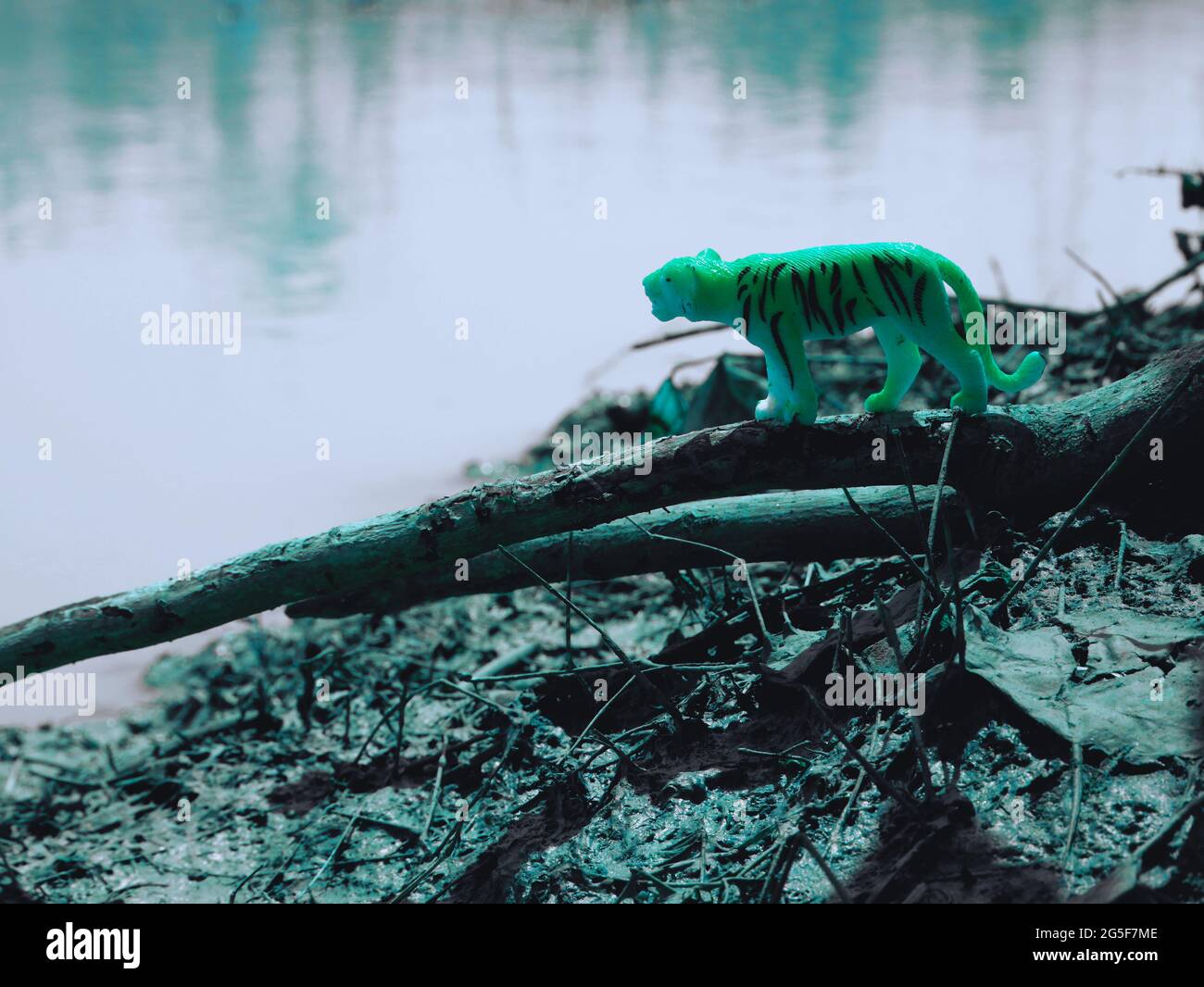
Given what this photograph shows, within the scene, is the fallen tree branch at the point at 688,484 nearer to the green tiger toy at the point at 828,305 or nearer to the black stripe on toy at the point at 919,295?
the green tiger toy at the point at 828,305

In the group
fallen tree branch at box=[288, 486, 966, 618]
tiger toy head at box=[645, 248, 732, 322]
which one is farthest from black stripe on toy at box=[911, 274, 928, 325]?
fallen tree branch at box=[288, 486, 966, 618]

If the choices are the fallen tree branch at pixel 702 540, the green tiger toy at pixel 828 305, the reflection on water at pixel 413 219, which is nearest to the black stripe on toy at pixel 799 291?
the green tiger toy at pixel 828 305

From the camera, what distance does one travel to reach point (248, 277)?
19.1 feet

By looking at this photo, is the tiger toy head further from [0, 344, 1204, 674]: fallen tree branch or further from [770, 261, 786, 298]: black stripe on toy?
[0, 344, 1204, 674]: fallen tree branch

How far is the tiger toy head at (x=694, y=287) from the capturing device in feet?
7.23

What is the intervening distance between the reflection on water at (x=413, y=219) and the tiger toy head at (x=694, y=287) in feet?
7.93

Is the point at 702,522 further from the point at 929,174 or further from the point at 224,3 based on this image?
the point at 224,3

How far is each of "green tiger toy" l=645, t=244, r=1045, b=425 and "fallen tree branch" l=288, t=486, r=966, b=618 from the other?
1.16 feet

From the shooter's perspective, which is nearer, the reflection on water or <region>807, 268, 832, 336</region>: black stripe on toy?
<region>807, 268, 832, 336</region>: black stripe on toy

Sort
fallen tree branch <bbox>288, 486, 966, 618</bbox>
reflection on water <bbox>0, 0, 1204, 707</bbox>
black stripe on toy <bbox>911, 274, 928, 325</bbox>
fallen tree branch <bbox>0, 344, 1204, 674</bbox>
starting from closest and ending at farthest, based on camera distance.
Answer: black stripe on toy <bbox>911, 274, 928, 325</bbox>, fallen tree branch <bbox>0, 344, 1204, 674</bbox>, fallen tree branch <bbox>288, 486, 966, 618</bbox>, reflection on water <bbox>0, 0, 1204, 707</bbox>

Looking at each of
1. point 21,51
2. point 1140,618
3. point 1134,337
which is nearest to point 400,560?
point 1140,618

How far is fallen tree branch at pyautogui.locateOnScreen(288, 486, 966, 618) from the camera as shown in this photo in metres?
2.55

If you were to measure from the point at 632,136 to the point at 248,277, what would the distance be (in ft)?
8.57
